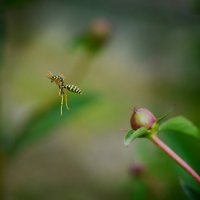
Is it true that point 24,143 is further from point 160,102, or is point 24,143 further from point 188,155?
point 160,102

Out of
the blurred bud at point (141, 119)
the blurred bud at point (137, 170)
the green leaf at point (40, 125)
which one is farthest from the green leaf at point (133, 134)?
the green leaf at point (40, 125)

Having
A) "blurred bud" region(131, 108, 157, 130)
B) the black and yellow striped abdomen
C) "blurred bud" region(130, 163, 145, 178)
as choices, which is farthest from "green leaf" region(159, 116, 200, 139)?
"blurred bud" region(130, 163, 145, 178)

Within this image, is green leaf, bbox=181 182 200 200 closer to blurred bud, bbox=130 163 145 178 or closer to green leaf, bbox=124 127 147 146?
green leaf, bbox=124 127 147 146

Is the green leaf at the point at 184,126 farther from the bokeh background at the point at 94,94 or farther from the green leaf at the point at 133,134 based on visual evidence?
the bokeh background at the point at 94,94

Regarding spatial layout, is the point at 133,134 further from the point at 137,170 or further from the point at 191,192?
the point at 137,170

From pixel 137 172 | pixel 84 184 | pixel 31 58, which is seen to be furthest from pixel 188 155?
pixel 31 58

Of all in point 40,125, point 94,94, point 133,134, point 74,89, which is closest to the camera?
point 133,134

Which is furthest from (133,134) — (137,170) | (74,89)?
(137,170)
